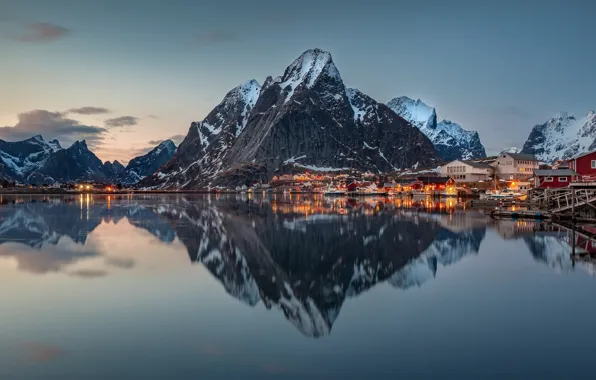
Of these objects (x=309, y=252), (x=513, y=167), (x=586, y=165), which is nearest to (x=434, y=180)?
(x=513, y=167)

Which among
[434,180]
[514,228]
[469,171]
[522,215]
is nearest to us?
[514,228]

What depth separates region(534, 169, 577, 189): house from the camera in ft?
228

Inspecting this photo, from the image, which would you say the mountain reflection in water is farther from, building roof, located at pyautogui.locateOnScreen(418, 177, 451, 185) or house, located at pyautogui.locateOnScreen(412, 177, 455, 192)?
building roof, located at pyautogui.locateOnScreen(418, 177, 451, 185)

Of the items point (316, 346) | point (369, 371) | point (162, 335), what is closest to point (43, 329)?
point (162, 335)

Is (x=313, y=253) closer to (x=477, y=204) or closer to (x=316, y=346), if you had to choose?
(x=316, y=346)

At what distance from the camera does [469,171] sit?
15025 centimetres

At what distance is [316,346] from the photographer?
14.2 m

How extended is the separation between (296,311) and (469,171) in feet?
468

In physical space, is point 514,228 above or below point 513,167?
below

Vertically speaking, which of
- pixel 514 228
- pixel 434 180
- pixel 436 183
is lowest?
pixel 514 228

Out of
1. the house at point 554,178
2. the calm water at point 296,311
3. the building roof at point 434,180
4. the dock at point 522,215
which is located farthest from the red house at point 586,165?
the building roof at point 434,180

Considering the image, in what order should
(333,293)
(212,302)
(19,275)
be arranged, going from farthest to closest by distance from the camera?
1. (19,275)
2. (333,293)
3. (212,302)

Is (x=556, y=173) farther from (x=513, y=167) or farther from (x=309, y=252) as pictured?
(x=513, y=167)

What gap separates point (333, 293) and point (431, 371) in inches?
373
